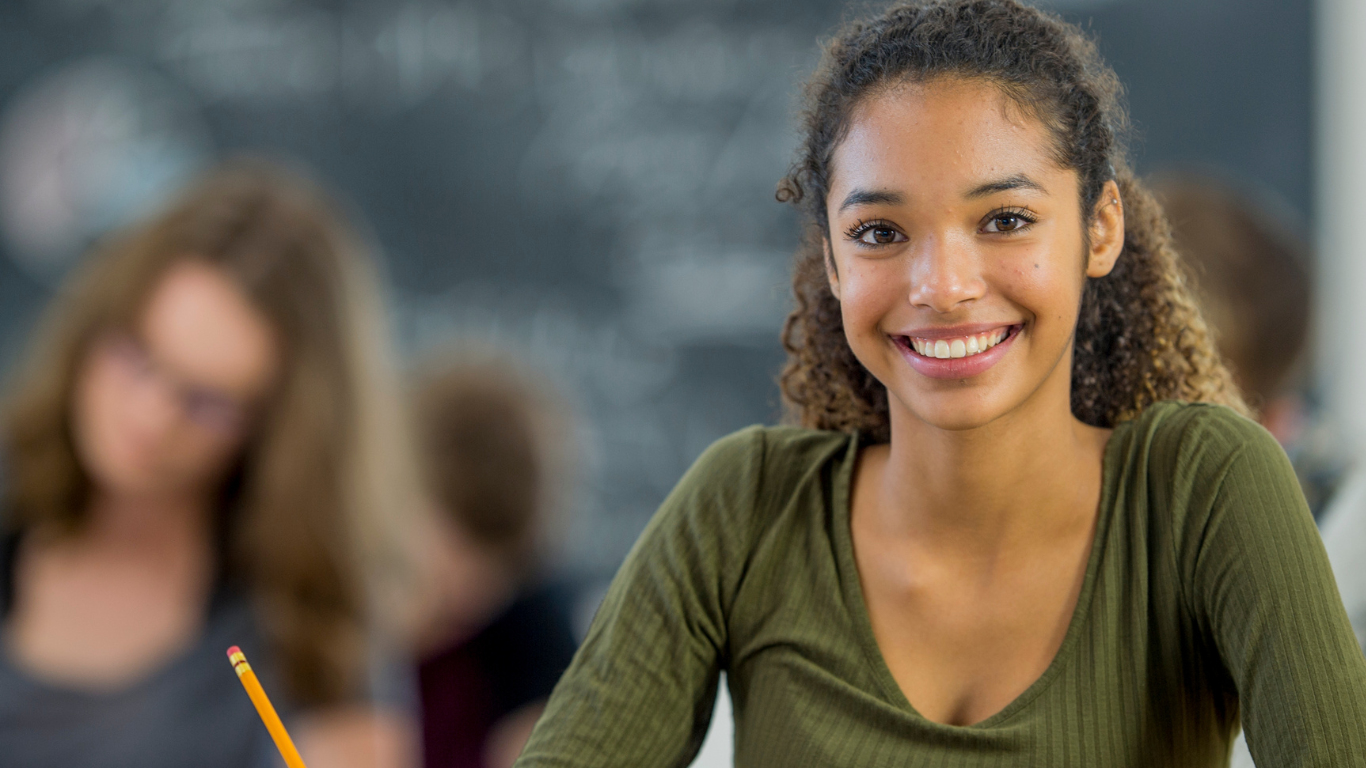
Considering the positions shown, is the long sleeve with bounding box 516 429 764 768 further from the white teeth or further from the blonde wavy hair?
the blonde wavy hair

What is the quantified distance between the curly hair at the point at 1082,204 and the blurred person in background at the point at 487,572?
1.09 metres

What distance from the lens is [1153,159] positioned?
97.1 inches

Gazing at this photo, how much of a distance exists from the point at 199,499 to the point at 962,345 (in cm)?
127

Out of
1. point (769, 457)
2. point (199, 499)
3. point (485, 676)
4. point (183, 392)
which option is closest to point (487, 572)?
point (485, 676)

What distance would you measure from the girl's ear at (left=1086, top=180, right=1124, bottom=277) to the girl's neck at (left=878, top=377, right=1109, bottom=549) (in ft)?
0.32

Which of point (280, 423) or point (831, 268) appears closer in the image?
point (831, 268)

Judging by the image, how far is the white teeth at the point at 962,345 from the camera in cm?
82

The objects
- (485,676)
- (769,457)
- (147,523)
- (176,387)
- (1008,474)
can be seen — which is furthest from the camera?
(485,676)

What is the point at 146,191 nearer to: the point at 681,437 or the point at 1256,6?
the point at 681,437

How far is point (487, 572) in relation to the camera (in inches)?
85.5

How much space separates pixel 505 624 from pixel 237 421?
0.61m

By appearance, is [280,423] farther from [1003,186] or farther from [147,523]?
[1003,186]

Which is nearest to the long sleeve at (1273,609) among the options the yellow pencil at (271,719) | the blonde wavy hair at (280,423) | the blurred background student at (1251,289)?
the yellow pencil at (271,719)

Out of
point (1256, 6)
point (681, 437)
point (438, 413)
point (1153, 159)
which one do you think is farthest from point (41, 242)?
point (1256, 6)
